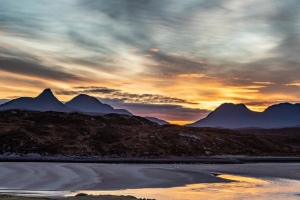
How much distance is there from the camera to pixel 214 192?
35.8 meters

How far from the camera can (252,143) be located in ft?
396

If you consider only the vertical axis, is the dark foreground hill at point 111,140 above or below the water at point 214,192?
above

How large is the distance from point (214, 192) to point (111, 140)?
72178 mm

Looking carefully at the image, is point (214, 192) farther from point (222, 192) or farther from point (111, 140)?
point (111, 140)

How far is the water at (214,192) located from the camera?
1277 inches

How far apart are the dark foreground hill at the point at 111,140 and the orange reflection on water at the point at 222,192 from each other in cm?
5484

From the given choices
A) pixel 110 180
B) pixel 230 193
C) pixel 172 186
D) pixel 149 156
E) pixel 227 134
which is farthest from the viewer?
pixel 227 134

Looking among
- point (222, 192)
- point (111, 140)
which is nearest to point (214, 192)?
point (222, 192)

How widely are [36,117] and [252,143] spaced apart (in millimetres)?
77209

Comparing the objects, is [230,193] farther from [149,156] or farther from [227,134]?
[227,134]

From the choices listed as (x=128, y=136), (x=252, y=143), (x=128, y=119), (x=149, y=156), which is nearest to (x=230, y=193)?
(x=149, y=156)

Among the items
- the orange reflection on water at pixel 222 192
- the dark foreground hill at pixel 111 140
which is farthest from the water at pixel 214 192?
the dark foreground hill at pixel 111 140

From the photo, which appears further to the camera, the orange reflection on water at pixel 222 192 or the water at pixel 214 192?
the orange reflection on water at pixel 222 192

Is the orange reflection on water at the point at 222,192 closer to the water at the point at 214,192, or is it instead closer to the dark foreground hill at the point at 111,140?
the water at the point at 214,192
